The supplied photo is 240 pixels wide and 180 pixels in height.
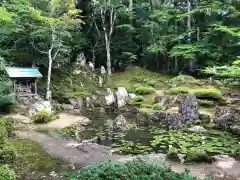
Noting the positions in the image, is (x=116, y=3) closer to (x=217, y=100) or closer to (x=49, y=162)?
(x=217, y=100)

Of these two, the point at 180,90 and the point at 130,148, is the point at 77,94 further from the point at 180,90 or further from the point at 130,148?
the point at 130,148

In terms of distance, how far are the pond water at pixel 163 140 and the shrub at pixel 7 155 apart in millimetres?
4527

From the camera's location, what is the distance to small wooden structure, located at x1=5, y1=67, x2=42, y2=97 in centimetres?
2467

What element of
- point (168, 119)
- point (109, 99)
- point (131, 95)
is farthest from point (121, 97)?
point (168, 119)

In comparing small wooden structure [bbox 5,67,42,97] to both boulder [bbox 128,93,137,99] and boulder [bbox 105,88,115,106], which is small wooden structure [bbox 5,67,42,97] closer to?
boulder [bbox 105,88,115,106]

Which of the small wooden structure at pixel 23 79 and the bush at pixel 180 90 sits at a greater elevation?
the small wooden structure at pixel 23 79

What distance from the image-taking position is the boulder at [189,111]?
65.6 feet

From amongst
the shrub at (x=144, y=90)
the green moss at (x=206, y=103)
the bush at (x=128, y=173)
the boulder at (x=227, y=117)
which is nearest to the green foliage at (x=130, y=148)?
the boulder at (x=227, y=117)

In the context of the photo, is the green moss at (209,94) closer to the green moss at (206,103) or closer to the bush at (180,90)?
the green moss at (206,103)

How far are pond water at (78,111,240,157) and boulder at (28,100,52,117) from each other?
148 inches

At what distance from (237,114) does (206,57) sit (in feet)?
40.3

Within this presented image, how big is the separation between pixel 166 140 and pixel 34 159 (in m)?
6.71

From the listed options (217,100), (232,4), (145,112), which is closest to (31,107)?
(145,112)

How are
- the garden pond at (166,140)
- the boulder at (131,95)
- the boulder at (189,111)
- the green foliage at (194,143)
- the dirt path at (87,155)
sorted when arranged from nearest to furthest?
the dirt path at (87,155) → the green foliage at (194,143) → the garden pond at (166,140) → the boulder at (189,111) → the boulder at (131,95)
